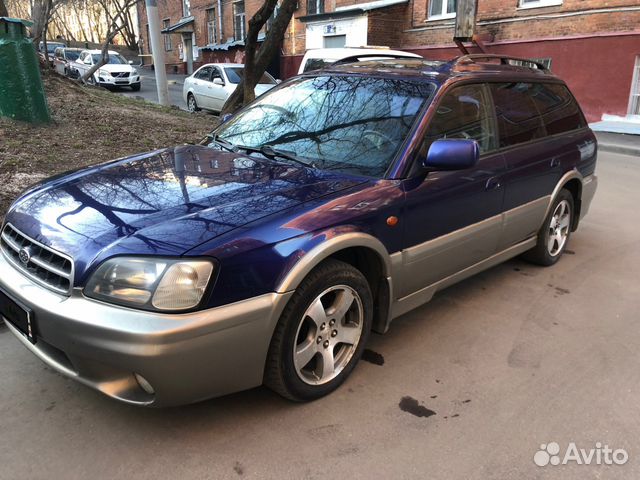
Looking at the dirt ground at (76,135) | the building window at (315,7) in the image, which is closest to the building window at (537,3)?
the building window at (315,7)

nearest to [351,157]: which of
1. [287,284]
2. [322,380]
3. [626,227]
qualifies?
[287,284]

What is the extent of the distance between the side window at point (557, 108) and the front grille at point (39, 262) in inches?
147

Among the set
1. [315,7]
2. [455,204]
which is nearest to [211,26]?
[315,7]

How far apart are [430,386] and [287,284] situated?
115 centimetres

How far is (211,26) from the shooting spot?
110 ft

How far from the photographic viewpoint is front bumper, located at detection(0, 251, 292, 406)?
220 cm

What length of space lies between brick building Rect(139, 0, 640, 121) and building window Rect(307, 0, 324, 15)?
41mm

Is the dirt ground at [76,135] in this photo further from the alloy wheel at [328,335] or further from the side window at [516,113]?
the side window at [516,113]

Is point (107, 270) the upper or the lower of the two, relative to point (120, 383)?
upper

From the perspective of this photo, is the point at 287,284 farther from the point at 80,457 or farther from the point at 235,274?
the point at 80,457

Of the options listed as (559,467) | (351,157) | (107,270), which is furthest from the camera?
(351,157)

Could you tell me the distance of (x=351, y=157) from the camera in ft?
10.6

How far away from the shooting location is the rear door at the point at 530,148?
394cm

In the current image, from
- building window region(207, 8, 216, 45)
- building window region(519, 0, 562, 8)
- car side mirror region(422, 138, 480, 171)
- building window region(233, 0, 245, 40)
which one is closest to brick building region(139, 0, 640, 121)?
building window region(519, 0, 562, 8)
